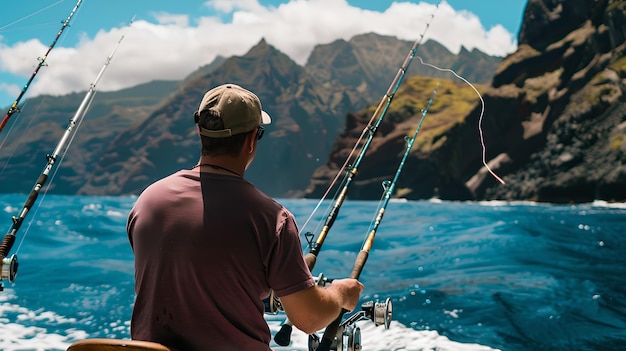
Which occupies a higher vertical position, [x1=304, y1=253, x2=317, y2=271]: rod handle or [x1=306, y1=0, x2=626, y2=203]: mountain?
[x1=306, y1=0, x2=626, y2=203]: mountain

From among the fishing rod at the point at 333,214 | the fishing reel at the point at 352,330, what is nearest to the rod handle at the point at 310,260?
the fishing rod at the point at 333,214

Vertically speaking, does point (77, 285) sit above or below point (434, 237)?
below

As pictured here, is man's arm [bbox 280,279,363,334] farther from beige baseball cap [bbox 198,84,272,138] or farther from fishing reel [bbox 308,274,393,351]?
fishing reel [bbox 308,274,393,351]

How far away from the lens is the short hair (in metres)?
1.97

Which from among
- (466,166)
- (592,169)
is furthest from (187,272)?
(466,166)

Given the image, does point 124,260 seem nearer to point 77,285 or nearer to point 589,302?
point 77,285

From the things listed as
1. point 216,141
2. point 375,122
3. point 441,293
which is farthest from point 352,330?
point 441,293

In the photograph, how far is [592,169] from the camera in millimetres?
62312

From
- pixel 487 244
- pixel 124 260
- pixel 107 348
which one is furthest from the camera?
pixel 487 244

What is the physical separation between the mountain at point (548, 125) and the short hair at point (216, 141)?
56.0 m

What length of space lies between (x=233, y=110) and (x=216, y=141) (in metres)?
0.14

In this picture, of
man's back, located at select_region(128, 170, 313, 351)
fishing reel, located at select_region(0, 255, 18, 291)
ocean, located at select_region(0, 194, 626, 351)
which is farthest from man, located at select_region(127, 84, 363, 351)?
ocean, located at select_region(0, 194, 626, 351)

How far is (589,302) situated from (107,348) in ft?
28.0

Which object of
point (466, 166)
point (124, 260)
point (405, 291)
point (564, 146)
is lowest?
point (124, 260)
